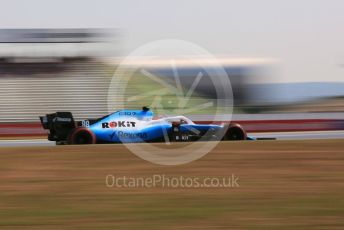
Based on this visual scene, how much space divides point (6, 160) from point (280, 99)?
1894 inches

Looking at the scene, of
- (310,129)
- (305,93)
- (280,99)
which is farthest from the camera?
(305,93)

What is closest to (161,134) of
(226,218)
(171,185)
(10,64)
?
(171,185)

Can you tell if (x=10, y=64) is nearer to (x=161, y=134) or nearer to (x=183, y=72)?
(x=183, y=72)

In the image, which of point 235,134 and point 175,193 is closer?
point 175,193

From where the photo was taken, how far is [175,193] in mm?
7160

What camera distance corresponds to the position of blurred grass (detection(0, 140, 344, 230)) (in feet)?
19.2

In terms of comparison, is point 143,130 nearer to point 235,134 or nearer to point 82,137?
point 82,137

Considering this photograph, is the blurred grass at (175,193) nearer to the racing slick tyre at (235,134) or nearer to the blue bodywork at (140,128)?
the blue bodywork at (140,128)

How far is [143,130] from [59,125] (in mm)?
2327

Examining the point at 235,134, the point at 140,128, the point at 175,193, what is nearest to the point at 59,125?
the point at 140,128

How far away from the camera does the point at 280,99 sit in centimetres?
5559
